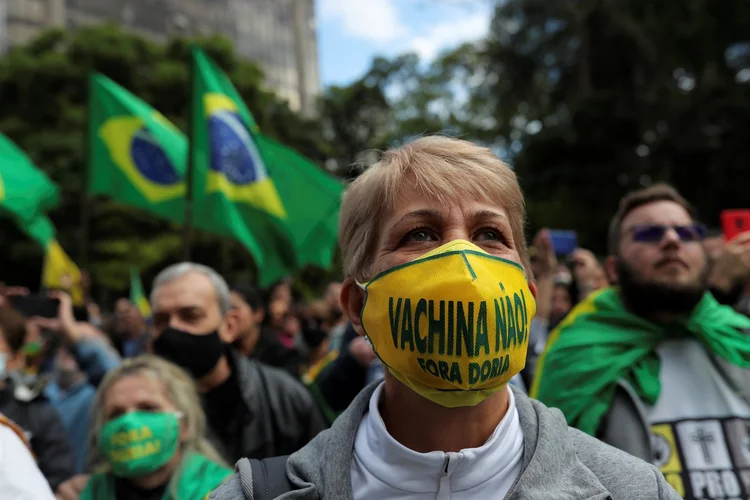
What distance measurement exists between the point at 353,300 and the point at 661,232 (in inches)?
66.2

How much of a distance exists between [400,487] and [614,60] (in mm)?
23166

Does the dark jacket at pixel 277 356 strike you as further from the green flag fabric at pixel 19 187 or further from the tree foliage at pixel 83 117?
the tree foliage at pixel 83 117

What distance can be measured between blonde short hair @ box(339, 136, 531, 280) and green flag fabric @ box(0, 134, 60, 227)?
6.35m

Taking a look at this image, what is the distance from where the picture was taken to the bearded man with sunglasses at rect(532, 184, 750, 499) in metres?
2.68

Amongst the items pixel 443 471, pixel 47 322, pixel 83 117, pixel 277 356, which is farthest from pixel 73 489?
pixel 83 117

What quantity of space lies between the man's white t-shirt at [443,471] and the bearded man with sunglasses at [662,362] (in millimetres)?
1214

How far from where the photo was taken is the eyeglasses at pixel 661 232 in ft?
9.96

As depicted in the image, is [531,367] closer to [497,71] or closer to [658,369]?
[658,369]

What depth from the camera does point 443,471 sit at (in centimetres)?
156

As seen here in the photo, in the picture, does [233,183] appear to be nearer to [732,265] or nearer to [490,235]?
[732,265]

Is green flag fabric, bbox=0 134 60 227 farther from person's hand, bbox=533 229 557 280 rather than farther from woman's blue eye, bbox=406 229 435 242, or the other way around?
woman's blue eye, bbox=406 229 435 242

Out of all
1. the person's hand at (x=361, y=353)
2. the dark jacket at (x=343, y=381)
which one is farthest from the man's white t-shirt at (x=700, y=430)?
the dark jacket at (x=343, y=381)

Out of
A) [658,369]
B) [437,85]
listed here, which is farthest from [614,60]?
[658,369]

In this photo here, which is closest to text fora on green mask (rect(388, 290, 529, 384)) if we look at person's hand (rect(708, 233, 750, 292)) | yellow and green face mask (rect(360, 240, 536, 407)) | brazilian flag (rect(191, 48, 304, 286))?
yellow and green face mask (rect(360, 240, 536, 407))
